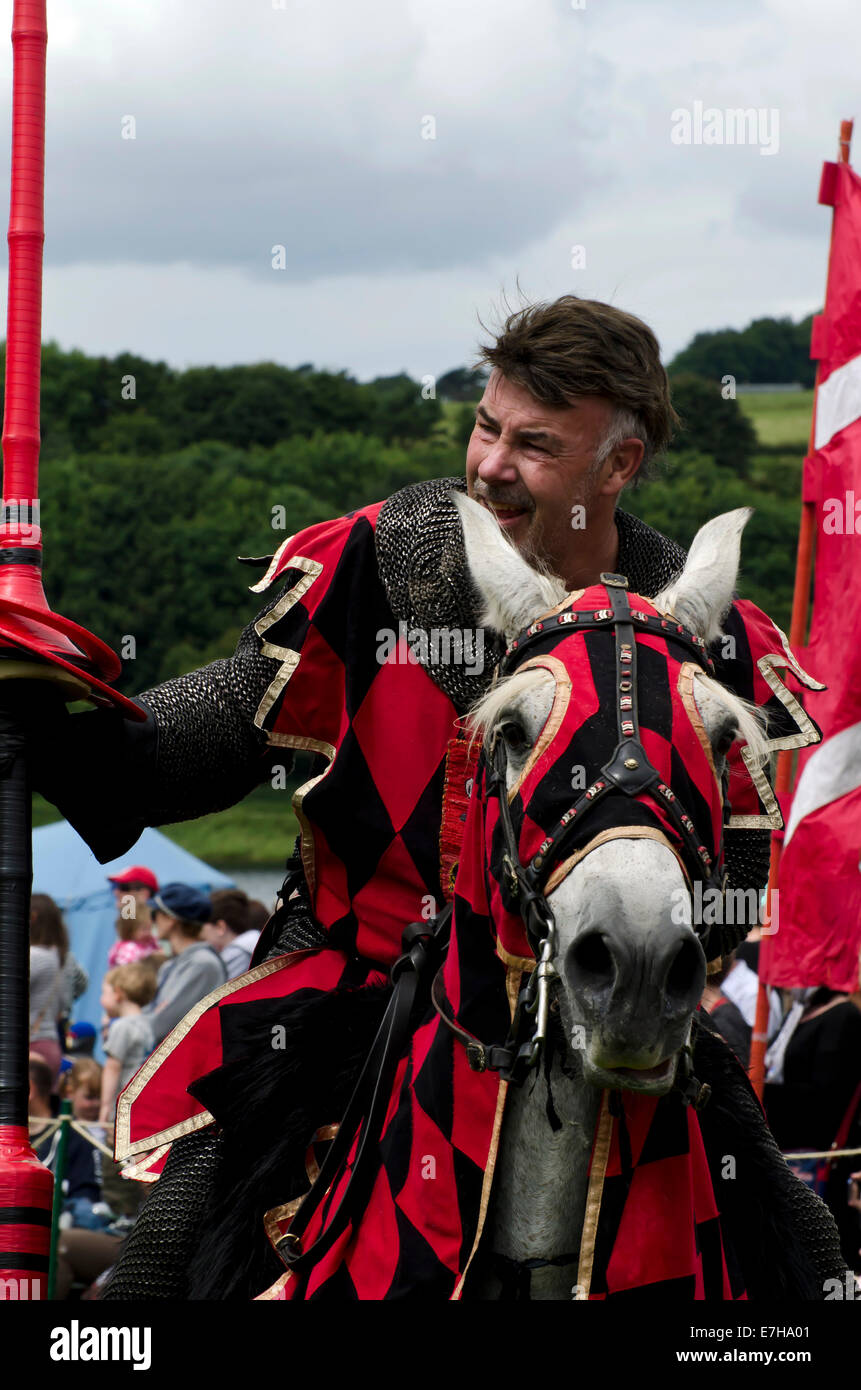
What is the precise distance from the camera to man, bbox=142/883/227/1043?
897 centimetres

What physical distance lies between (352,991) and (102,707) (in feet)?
2.85

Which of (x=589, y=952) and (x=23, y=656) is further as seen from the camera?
(x=23, y=656)

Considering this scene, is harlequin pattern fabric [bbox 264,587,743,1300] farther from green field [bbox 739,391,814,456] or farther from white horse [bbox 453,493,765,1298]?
green field [bbox 739,391,814,456]

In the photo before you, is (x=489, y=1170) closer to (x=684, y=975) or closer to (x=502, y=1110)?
(x=502, y=1110)

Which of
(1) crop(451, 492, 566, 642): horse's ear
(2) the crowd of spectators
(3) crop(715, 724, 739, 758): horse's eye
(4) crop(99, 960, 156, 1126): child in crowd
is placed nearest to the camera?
(3) crop(715, 724, 739, 758): horse's eye

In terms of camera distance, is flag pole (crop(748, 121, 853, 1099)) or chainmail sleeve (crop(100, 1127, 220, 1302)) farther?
flag pole (crop(748, 121, 853, 1099))

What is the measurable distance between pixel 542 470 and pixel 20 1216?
6.85ft

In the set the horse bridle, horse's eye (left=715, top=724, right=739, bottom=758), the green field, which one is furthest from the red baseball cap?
the green field

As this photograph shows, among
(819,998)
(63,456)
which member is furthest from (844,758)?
(63,456)

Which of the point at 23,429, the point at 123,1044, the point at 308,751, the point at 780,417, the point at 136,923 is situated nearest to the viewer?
the point at 23,429

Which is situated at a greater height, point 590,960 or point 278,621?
point 278,621

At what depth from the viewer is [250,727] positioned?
14.7ft

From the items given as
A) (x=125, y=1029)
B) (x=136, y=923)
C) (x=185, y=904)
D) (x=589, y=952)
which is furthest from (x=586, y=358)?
(x=136, y=923)

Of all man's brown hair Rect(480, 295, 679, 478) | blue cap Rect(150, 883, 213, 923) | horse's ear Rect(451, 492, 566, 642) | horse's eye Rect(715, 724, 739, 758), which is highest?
man's brown hair Rect(480, 295, 679, 478)
